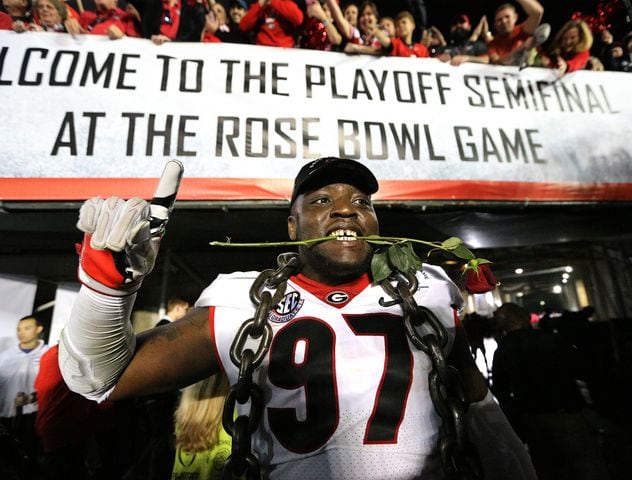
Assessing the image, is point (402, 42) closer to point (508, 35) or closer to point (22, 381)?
point (508, 35)

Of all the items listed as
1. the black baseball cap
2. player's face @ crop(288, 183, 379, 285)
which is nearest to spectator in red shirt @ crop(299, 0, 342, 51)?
the black baseball cap

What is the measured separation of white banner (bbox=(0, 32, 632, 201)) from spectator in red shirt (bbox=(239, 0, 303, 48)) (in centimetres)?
78

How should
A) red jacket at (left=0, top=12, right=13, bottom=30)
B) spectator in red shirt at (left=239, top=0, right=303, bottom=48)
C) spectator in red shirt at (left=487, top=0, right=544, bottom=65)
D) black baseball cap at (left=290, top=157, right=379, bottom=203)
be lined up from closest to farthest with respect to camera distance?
black baseball cap at (left=290, top=157, right=379, bottom=203) → red jacket at (left=0, top=12, right=13, bottom=30) → spectator in red shirt at (left=487, top=0, right=544, bottom=65) → spectator in red shirt at (left=239, top=0, right=303, bottom=48)

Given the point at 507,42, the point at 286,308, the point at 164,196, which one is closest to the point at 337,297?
the point at 286,308

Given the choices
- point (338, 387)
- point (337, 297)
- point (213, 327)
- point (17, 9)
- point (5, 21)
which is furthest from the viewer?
point (17, 9)

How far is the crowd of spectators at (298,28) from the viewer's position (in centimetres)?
358

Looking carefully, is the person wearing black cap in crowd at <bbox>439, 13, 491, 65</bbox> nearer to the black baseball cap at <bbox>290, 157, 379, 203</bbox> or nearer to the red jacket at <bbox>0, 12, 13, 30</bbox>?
the black baseball cap at <bbox>290, 157, 379, 203</bbox>

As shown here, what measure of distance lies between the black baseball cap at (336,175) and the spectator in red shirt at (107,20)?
316 cm

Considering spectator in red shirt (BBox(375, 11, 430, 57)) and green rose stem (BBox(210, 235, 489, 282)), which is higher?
spectator in red shirt (BBox(375, 11, 430, 57))

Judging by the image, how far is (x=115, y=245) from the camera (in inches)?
39.8

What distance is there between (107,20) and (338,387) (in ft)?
14.7

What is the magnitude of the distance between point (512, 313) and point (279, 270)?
3588mm

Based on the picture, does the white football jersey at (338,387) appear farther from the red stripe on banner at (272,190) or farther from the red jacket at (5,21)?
the red jacket at (5,21)

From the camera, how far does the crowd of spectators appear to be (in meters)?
3.58
